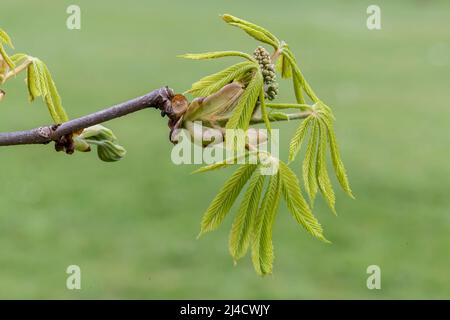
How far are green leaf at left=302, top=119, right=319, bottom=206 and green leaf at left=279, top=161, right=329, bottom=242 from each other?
14mm

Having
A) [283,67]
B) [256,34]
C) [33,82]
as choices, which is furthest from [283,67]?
[33,82]

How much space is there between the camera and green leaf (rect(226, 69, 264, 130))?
101 centimetres

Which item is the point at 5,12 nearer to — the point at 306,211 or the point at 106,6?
the point at 106,6

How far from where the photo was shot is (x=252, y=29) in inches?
41.9

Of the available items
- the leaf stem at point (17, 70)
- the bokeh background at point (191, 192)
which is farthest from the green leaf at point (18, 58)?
the bokeh background at point (191, 192)

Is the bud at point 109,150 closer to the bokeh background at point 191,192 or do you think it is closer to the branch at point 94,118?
the branch at point 94,118

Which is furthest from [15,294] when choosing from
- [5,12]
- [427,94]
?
[5,12]

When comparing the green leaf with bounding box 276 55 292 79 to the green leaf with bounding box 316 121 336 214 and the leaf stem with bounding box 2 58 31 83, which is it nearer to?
the green leaf with bounding box 316 121 336 214

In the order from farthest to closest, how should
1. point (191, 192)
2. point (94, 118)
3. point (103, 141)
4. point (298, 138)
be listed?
point (191, 192), point (103, 141), point (298, 138), point (94, 118)

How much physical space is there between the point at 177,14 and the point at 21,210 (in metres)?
10.6

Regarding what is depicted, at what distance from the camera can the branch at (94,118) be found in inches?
37.9

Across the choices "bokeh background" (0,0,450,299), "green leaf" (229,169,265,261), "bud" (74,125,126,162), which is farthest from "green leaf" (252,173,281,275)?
"bokeh background" (0,0,450,299)

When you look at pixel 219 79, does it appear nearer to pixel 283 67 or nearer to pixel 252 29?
pixel 252 29

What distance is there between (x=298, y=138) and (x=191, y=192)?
6482mm
